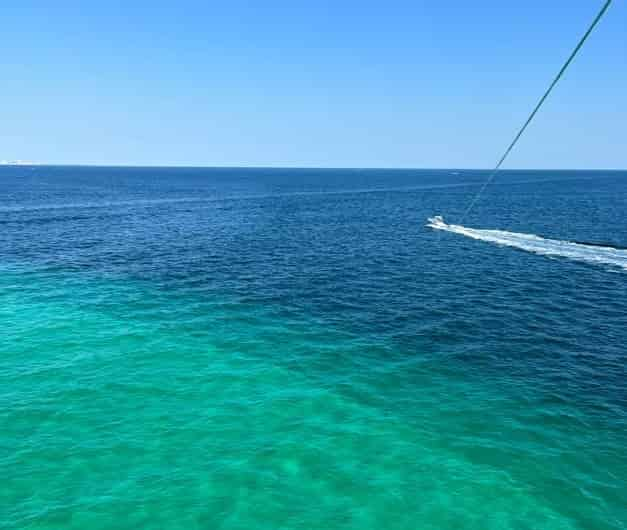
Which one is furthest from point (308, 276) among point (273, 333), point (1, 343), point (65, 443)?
point (65, 443)

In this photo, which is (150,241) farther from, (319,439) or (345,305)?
(319,439)

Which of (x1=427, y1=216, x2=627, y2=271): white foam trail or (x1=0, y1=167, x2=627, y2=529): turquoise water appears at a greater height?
(x1=427, y1=216, x2=627, y2=271): white foam trail

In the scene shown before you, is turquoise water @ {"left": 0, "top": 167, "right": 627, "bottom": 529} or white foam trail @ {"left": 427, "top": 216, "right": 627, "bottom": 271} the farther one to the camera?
white foam trail @ {"left": 427, "top": 216, "right": 627, "bottom": 271}

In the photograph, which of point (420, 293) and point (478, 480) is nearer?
point (478, 480)

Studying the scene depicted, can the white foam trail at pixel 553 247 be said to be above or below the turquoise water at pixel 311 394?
above

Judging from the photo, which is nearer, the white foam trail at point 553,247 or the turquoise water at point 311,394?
the turquoise water at point 311,394
